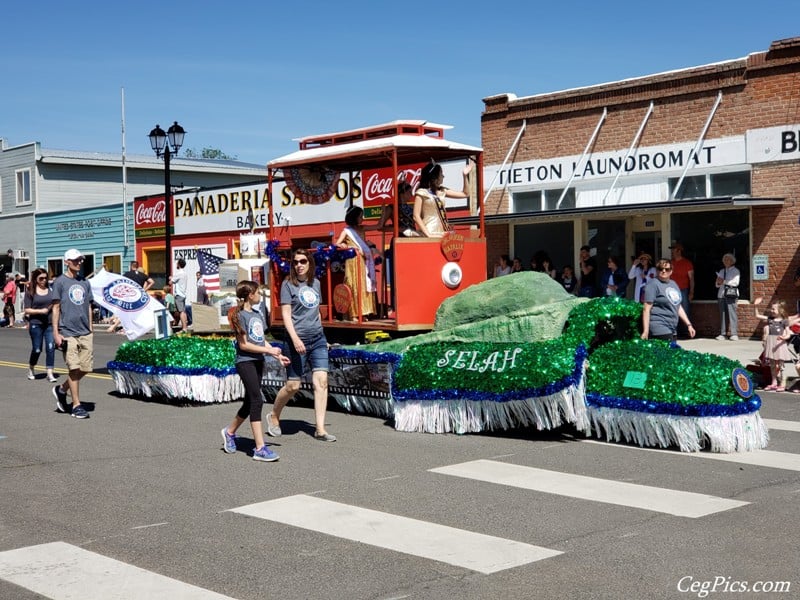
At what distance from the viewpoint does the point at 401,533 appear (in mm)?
6113

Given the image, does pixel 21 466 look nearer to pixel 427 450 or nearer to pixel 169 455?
pixel 169 455

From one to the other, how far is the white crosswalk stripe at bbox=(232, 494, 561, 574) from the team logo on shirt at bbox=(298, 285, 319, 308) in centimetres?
264

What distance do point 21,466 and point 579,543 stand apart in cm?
493

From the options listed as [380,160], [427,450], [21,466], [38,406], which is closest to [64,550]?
[21,466]

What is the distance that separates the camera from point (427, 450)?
888 centimetres

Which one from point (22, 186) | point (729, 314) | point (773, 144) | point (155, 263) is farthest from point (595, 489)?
point (22, 186)

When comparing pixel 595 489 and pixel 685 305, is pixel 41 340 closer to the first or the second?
pixel 595 489

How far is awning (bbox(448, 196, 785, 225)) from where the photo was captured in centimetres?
1847

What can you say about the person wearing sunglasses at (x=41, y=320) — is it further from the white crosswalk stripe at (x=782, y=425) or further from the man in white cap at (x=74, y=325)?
the white crosswalk stripe at (x=782, y=425)

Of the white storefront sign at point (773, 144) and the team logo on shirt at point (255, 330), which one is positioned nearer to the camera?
the team logo on shirt at point (255, 330)

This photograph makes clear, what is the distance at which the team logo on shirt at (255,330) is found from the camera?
28.3 ft

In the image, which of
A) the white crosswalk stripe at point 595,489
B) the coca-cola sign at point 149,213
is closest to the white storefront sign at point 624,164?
the white crosswalk stripe at point 595,489

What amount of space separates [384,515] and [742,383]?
3652 millimetres

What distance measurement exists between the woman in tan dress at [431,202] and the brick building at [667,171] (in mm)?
8361
